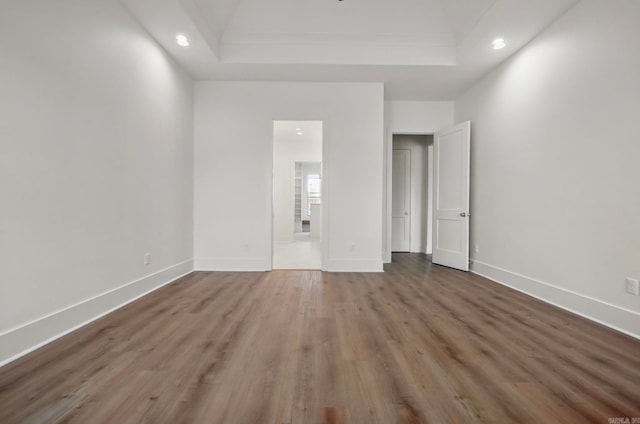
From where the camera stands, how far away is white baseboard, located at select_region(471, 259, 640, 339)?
7.13 ft

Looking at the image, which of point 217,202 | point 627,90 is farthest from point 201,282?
point 627,90

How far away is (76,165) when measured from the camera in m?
2.18

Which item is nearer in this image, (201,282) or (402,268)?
(201,282)

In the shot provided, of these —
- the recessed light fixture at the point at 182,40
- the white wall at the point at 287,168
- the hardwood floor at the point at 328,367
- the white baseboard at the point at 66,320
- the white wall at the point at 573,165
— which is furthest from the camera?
the white wall at the point at 287,168

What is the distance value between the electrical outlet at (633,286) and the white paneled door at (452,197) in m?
2.03

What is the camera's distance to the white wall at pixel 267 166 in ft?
13.8

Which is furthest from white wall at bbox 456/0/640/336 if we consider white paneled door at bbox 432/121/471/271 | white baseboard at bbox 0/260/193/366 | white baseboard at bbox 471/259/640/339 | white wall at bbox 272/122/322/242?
white wall at bbox 272/122/322/242

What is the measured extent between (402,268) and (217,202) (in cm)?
318

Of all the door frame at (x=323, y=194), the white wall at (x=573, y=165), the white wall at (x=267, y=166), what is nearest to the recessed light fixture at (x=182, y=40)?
the white wall at (x=267, y=166)

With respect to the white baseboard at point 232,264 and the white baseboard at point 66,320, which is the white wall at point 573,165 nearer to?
the white baseboard at point 232,264

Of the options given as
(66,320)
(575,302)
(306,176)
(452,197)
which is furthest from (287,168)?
(575,302)

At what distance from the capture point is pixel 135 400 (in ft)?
4.45

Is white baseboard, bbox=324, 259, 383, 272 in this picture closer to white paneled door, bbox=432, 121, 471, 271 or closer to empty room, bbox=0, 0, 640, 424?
empty room, bbox=0, 0, 640, 424

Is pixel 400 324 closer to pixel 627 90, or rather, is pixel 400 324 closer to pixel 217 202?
pixel 627 90
